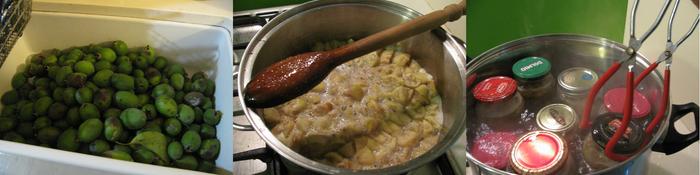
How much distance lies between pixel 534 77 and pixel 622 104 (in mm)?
92

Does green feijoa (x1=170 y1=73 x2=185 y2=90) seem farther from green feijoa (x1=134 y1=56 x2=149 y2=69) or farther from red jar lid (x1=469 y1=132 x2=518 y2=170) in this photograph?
red jar lid (x1=469 y1=132 x2=518 y2=170)

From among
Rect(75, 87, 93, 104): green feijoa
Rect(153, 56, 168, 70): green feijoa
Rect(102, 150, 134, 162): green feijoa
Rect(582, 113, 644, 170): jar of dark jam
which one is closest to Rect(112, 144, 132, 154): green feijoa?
Rect(102, 150, 134, 162): green feijoa

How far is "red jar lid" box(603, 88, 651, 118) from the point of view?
649 millimetres

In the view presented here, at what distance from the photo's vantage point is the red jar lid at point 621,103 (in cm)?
65

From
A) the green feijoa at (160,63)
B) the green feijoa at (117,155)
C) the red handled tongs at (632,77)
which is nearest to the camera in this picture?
the red handled tongs at (632,77)

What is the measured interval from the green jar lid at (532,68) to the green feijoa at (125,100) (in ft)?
2.27

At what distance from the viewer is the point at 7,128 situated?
1.11 m

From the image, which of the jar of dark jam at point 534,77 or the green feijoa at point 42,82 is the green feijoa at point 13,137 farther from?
the jar of dark jam at point 534,77

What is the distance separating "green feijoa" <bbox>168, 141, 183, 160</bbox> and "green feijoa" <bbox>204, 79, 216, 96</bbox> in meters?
0.11

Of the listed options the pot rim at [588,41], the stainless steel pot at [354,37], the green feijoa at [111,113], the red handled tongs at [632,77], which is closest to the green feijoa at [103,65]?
the green feijoa at [111,113]

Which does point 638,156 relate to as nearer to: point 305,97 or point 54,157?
Answer: point 305,97

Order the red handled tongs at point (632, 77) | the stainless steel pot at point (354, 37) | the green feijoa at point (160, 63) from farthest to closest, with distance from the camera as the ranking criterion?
the green feijoa at point (160, 63) < the stainless steel pot at point (354, 37) < the red handled tongs at point (632, 77)

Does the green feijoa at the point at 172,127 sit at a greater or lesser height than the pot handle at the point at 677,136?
lesser

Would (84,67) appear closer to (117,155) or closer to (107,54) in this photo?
(107,54)
